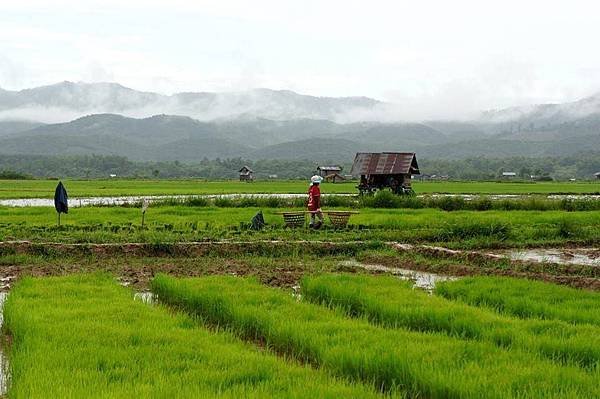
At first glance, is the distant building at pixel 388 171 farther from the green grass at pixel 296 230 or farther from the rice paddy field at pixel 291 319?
the rice paddy field at pixel 291 319

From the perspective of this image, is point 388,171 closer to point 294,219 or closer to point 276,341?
point 294,219

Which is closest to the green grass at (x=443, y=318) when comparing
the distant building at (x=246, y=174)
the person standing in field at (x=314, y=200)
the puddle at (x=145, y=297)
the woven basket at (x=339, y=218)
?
the puddle at (x=145, y=297)

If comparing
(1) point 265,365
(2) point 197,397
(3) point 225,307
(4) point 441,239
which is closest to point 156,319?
(3) point 225,307

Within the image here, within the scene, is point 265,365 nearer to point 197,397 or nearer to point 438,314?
point 197,397

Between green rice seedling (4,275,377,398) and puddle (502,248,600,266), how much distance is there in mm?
8071

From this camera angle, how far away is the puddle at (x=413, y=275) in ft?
34.7

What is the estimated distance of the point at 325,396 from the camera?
457 cm

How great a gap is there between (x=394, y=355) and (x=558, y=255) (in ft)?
31.9

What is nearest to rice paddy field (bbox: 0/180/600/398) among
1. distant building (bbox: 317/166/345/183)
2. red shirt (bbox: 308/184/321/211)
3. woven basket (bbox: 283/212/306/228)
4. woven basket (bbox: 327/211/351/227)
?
red shirt (bbox: 308/184/321/211)

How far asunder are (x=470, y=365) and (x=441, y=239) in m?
11.3

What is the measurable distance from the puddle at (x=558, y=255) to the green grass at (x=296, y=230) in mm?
795

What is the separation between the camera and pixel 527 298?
26.7 feet

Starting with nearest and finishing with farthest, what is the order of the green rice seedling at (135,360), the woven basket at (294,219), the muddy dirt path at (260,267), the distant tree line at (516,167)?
the green rice seedling at (135,360), the muddy dirt path at (260,267), the woven basket at (294,219), the distant tree line at (516,167)

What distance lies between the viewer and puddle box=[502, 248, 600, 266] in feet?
43.0
